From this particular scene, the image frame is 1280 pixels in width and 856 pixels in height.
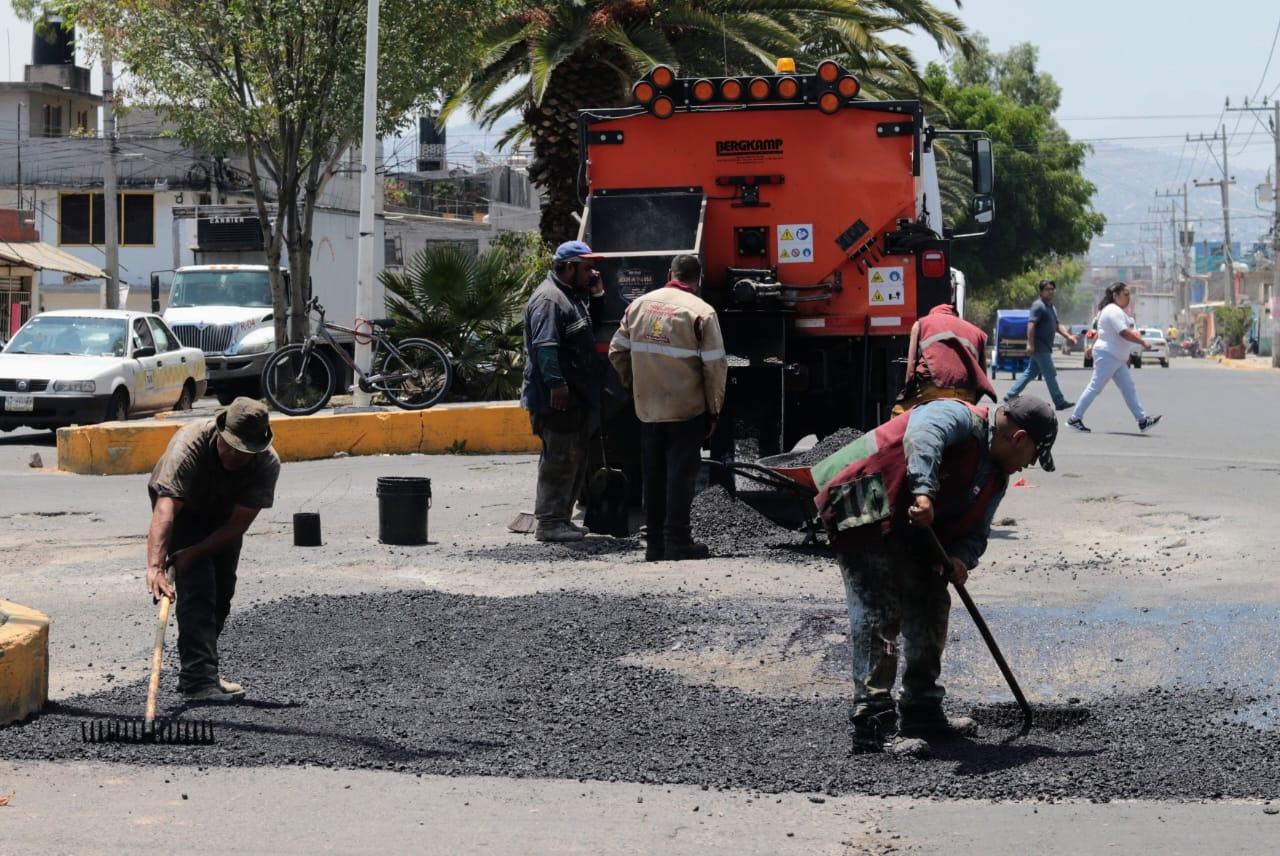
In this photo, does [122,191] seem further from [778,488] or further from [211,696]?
[211,696]

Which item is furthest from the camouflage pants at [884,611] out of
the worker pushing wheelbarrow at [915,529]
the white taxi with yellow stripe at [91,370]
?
the white taxi with yellow stripe at [91,370]

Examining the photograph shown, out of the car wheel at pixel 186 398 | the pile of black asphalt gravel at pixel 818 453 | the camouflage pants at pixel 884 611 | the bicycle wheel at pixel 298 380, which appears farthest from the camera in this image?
the car wheel at pixel 186 398

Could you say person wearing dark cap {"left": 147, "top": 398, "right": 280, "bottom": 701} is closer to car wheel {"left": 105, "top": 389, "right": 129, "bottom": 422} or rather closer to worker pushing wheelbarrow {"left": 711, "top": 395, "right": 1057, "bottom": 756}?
worker pushing wheelbarrow {"left": 711, "top": 395, "right": 1057, "bottom": 756}

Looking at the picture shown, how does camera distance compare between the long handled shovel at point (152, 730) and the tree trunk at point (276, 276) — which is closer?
the long handled shovel at point (152, 730)

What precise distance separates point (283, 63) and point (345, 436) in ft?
30.5

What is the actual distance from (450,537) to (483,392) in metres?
8.41

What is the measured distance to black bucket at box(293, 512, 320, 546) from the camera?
1116 centimetres

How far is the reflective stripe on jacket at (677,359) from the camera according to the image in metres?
10.0

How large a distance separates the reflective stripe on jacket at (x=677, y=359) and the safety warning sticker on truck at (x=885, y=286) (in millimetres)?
2015

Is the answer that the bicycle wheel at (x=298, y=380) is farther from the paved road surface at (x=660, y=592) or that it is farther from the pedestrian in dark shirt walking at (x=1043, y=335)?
the pedestrian in dark shirt walking at (x=1043, y=335)

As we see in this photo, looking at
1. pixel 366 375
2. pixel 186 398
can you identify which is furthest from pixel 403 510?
pixel 186 398

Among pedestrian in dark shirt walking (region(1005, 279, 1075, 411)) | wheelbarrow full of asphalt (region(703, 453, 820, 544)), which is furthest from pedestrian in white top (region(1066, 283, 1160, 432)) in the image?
wheelbarrow full of asphalt (region(703, 453, 820, 544))

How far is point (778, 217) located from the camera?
11742 millimetres

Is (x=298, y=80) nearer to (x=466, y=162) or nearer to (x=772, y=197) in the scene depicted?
(x=772, y=197)
